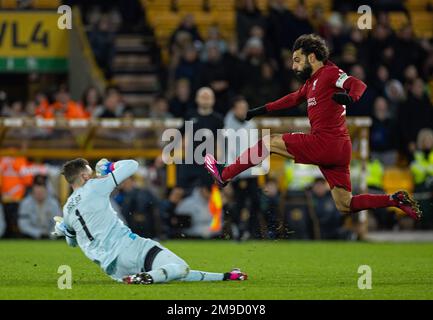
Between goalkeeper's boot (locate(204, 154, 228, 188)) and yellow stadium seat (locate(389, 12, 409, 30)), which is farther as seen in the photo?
yellow stadium seat (locate(389, 12, 409, 30))

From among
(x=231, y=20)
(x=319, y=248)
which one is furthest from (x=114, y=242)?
(x=231, y=20)

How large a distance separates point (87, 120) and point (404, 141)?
5316mm

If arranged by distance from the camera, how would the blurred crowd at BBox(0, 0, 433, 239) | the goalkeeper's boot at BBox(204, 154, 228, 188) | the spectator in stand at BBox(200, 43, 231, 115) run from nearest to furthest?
the goalkeeper's boot at BBox(204, 154, 228, 188), the blurred crowd at BBox(0, 0, 433, 239), the spectator in stand at BBox(200, 43, 231, 115)

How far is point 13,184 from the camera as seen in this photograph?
1816cm

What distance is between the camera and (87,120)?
17.9m

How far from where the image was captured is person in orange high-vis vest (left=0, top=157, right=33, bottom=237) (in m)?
17.6

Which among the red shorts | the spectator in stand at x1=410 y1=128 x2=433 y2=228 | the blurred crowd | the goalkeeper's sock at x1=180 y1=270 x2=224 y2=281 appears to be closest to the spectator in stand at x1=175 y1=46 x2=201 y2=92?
the blurred crowd

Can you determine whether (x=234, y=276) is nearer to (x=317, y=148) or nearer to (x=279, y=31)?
(x=317, y=148)

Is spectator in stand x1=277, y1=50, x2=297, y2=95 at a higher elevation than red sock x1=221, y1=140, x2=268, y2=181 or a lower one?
higher

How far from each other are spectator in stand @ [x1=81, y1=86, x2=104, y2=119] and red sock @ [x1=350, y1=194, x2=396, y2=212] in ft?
25.4

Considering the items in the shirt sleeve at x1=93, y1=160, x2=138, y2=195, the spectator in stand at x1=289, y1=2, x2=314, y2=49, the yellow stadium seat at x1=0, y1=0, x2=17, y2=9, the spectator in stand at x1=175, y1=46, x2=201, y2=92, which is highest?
the yellow stadium seat at x1=0, y1=0, x2=17, y2=9

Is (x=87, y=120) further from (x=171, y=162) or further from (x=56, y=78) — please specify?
(x=56, y=78)

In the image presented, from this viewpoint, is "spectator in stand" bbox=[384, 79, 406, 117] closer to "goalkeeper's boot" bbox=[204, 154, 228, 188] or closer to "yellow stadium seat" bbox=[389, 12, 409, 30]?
"yellow stadium seat" bbox=[389, 12, 409, 30]

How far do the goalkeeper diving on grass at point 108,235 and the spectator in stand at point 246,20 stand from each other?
11.8m
